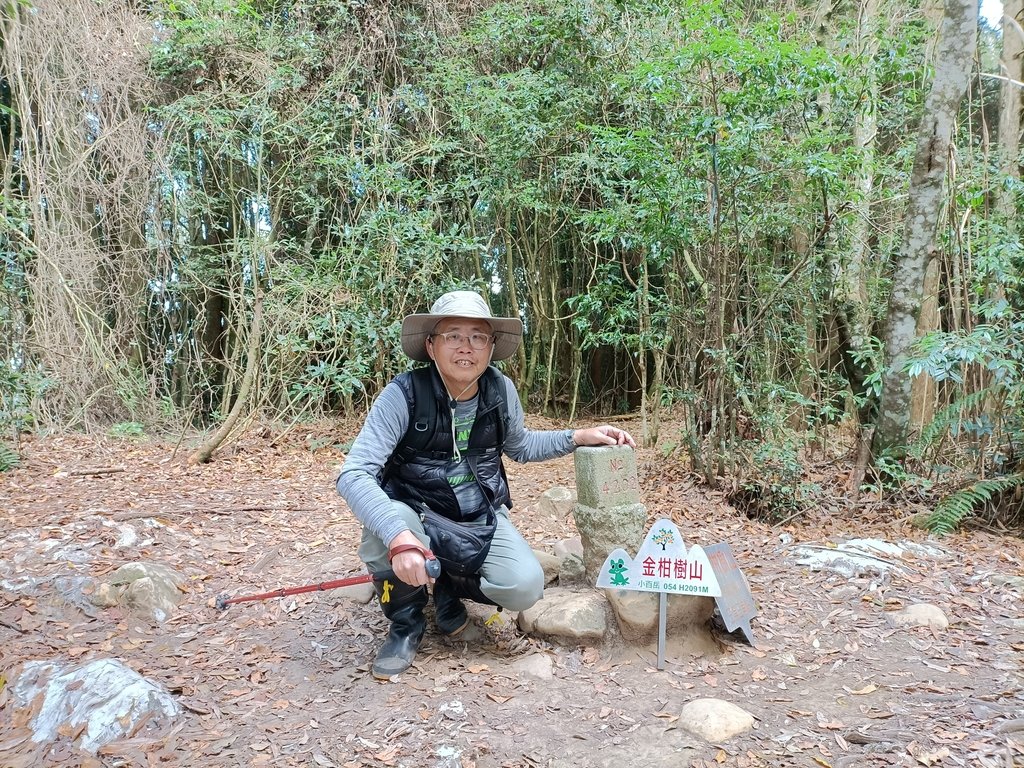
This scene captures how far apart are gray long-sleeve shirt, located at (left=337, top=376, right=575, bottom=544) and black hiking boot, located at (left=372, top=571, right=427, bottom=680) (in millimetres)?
321

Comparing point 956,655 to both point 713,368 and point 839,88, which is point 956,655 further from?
point 839,88

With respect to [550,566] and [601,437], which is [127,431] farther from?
[601,437]

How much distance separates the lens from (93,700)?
2.10 m

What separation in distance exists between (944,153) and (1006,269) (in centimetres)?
77

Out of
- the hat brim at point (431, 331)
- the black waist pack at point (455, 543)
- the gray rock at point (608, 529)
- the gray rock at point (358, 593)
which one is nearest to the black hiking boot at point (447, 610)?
the black waist pack at point (455, 543)

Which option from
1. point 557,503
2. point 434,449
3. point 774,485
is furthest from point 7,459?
point 774,485

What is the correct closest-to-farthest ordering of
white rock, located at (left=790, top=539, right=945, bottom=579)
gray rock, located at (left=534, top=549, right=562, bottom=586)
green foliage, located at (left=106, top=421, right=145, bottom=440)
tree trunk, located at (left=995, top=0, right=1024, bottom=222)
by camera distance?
gray rock, located at (left=534, top=549, right=562, bottom=586)
white rock, located at (left=790, top=539, right=945, bottom=579)
tree trunk, located at (left=995, top=0, right=1024, bottom=222)
green foliage, located at (left=106, top=421, right=145, bottom=440)

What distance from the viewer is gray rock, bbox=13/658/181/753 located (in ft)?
6.63

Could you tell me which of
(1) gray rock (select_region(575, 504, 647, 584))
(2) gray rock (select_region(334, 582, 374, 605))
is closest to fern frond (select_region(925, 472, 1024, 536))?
(1) gray rock (select_region(575, 504, 647, 584))

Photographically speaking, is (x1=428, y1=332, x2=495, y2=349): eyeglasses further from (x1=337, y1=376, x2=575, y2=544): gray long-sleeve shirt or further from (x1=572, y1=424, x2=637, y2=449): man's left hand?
(x1=572, y1=424, x2=637, y2=449): man's left hand

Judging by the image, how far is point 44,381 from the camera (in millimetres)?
6246

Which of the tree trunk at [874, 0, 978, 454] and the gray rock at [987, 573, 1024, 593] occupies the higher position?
the tree trunk at [874, 0, 978, 454]

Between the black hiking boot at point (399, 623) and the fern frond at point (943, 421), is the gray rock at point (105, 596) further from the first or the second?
the fern frond at point (943, 421)

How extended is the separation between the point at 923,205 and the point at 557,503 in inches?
119
